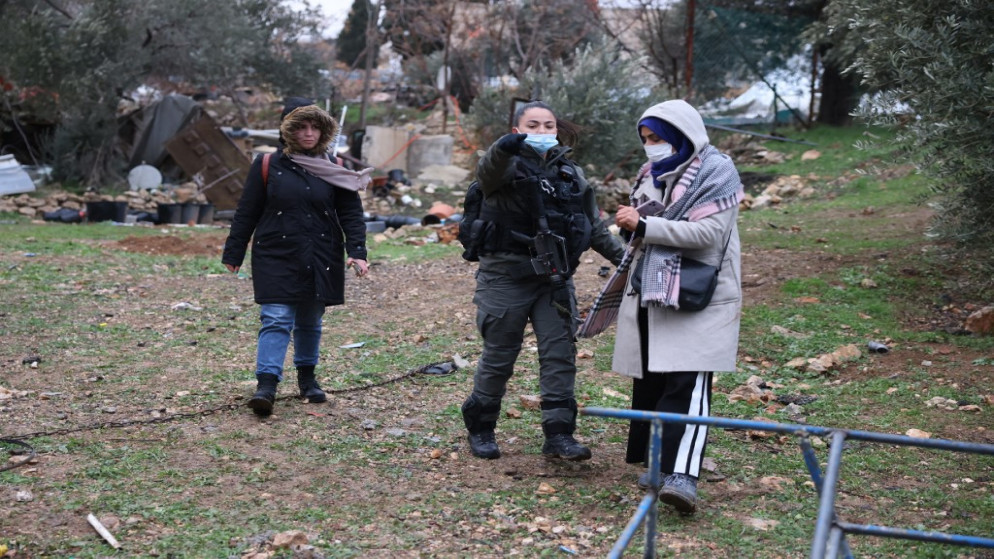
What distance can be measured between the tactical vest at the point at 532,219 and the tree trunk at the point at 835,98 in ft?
55.3

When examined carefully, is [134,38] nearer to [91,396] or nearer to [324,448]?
[91,396]

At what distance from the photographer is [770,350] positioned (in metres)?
7.18

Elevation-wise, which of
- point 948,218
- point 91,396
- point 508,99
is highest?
point 508,99

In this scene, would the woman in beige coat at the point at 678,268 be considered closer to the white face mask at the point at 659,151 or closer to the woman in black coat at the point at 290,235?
the white face mask at the point at 659,151

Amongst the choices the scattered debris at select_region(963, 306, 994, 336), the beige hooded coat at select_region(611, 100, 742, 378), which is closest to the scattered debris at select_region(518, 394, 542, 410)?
the beige hooded coat at select_region(611, 100, 742, 378)

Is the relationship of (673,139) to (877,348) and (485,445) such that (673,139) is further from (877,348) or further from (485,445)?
(877,348)

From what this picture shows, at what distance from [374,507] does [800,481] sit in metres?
1.94

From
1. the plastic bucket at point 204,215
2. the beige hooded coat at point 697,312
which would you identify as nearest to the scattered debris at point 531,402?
the beige hooded coat at point 697,312

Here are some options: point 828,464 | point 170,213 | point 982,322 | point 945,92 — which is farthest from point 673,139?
point 170,213

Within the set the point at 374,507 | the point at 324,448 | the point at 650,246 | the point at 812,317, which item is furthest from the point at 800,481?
the point at 812,317

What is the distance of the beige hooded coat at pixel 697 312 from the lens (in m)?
3.92

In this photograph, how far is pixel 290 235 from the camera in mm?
5266

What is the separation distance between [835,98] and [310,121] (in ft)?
56.3

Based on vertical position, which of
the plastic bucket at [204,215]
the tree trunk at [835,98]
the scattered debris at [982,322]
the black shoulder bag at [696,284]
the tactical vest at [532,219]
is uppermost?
the tree trunk at [835,98]
